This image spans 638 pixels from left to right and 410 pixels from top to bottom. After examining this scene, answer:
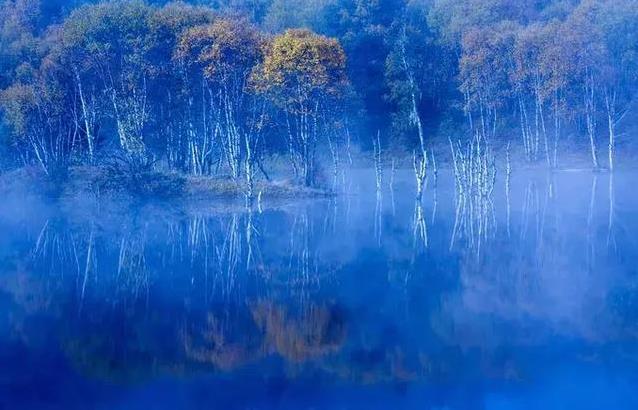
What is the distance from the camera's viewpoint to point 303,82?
138ft

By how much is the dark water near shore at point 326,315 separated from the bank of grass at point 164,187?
429 inches

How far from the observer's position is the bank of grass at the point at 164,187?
41.6 m

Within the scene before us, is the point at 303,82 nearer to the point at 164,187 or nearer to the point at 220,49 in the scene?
the point at 220,49

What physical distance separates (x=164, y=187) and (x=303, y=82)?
9.01 m

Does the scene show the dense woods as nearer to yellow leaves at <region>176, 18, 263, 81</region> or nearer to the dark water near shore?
yellow leaves at <region>176, 18, 263, 81</region>

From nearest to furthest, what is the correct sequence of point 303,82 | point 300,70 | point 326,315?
point 326,315
point 300,70
point 303,82

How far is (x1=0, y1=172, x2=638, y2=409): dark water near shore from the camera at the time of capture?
12.1 m

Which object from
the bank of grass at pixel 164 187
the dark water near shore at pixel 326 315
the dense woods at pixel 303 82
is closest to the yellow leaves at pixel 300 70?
the dense woods at pixel 303 82

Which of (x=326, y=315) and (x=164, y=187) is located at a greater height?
(x=164, y=187)

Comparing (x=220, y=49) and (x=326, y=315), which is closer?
(x=326, y=315)

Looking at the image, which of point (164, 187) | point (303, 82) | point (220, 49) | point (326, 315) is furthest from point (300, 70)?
point (326, 315)

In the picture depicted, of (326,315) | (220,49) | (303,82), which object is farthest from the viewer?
(303,82)

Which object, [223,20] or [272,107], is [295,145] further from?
[223,20]

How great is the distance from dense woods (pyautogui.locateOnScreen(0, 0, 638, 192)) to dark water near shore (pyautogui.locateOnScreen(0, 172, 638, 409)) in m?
11.8
